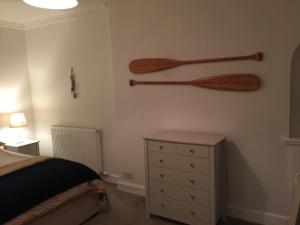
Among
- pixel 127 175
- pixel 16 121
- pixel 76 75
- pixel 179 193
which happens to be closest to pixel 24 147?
pixel 16 121

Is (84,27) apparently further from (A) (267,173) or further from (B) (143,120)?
(A) (267,173)

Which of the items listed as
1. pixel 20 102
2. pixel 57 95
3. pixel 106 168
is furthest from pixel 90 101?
pixel 20 102

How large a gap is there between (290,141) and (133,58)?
193 centimetres

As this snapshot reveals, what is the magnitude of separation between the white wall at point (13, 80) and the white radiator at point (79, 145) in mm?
741

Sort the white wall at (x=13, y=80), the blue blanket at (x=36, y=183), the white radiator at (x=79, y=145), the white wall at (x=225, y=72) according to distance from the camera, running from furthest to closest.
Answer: the white wall at (x=13, y=80) < the white radiator at (x=79, y=145) < the white wall at (x=225, y=72) < the blue blanket at (x=36, y=183)

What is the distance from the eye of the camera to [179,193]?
2.51 m

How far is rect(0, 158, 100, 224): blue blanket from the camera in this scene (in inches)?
78.9

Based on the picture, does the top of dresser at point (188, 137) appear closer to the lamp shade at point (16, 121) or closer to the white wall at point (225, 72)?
the white wall at point (225, 72)

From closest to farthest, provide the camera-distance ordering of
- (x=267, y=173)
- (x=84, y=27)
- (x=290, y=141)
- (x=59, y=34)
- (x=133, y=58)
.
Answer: (x=290, y=141) → (x=267, y=173) → (x=133, y=58) → (x=84, y=27) → (x=59, y=34)

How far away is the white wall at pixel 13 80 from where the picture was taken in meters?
4.06

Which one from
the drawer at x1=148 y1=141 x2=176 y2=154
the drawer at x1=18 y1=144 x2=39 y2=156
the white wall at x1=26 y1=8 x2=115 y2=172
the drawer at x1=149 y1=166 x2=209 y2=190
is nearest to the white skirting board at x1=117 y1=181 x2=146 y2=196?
the white wall at x1=26 y1=8 x2=115 y2=172

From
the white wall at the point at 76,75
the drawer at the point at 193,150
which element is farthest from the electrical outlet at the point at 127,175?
the drawer at the point at 193,150

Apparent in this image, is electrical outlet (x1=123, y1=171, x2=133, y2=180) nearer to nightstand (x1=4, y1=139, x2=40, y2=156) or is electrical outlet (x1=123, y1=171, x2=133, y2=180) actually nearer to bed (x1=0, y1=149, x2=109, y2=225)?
bed (x1=0, y1=149, x2=109, y2=225)

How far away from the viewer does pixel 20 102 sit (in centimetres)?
434
